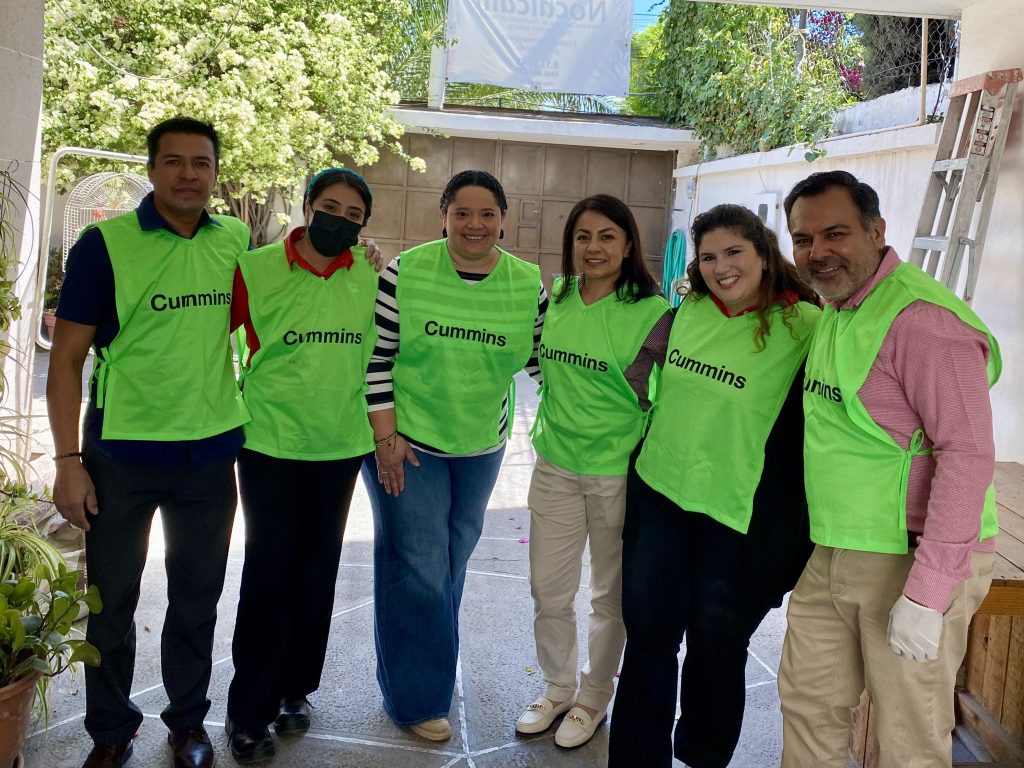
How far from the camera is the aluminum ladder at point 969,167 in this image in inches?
174

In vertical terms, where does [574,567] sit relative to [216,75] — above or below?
below

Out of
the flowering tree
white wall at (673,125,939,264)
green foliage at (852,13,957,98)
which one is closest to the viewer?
white wall at (673,125,939,264)

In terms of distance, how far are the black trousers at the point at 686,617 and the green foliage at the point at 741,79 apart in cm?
651

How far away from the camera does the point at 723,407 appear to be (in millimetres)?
2420

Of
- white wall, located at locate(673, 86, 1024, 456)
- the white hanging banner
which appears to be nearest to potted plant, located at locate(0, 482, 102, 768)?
white wall, located at locate(673, 86, 1024, 456)

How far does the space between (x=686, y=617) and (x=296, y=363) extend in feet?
4.24

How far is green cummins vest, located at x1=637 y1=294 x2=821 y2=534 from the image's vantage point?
238 centimetres

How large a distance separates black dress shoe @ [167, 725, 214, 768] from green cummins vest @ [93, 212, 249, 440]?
917 mm

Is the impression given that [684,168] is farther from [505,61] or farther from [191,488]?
[191,488]

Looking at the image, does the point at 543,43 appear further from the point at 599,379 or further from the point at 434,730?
the point at 434,730

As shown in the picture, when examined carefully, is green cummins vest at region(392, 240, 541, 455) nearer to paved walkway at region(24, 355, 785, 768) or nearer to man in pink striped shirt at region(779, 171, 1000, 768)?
paved walkway at region(24, 355, 785, 768)

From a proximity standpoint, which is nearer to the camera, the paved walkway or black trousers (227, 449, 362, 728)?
black trousers (227, 449, 362, 728)

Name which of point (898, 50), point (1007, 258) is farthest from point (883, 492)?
point (898, 50)

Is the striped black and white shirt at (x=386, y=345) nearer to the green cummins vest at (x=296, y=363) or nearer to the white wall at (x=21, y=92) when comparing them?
the green cummins vest at (x=296, y=363)
